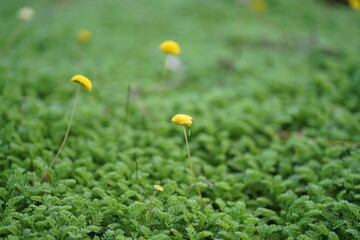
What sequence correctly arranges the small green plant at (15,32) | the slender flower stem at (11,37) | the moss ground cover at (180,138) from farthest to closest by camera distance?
1. the slender flower stem at (11,37)
2. the small green plant at (15,32)
3. the moss ground cover at (180,138)

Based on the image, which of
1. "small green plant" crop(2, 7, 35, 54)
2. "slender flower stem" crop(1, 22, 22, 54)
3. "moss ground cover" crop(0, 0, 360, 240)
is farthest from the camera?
"slender flower stem" crop(1, 22, 22, 54)

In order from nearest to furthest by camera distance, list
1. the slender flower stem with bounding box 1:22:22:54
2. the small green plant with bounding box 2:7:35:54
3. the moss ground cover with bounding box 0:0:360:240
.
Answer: the moss ground cover with bounding box 0:0:360:240
the small green plant with bounding box 2:7:35:54
the slender flower stem with bounding box 1:22:22:54

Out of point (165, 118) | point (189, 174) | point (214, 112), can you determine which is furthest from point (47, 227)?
point (214, 112)

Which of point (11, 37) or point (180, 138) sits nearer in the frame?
point (180, 138)

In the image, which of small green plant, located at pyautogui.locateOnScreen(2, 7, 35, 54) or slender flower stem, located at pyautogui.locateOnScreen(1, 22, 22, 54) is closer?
small green plant, located at pyautogui.locateOnScreen(2, 7, 35, 54)

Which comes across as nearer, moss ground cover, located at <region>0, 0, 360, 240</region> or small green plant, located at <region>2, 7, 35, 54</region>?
moss ground cover, located at <region>0, 0, 360, 240</region>

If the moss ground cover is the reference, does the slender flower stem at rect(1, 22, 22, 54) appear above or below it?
Result: below

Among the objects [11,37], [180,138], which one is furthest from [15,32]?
[180,138]

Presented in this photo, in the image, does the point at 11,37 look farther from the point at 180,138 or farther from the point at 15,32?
the point at 180,138
